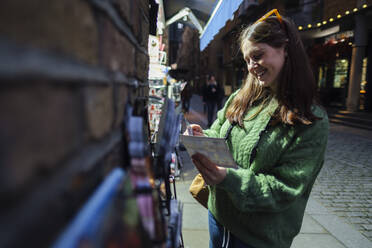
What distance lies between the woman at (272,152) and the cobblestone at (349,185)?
89.4 inches

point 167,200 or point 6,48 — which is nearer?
point 6,48

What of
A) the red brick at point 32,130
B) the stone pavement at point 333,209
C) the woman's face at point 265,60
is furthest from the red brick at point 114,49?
the stone pavement at point 333,209

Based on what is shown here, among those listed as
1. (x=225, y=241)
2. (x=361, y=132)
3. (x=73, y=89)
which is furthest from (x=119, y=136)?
Result: (x=361, y=132)

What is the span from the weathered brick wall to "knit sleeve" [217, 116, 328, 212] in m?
0.86

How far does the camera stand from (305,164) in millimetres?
1237

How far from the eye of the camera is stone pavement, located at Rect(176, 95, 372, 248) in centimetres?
276

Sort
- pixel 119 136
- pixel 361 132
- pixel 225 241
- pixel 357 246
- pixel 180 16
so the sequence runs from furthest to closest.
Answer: pixel 361 132 < pixel 180 16 < pixel 357 246 < pixel 225 241 < pixel 119 136

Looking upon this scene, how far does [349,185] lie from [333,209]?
40.4 inches

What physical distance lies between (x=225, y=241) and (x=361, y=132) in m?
8.63

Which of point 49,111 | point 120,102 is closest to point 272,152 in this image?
point 120,102

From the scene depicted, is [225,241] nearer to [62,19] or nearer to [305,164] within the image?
[305,164]

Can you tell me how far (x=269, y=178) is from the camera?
49.4 inches

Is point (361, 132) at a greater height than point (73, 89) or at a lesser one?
lesser

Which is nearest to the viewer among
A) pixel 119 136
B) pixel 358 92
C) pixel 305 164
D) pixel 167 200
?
pixel 119 136
